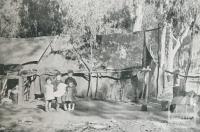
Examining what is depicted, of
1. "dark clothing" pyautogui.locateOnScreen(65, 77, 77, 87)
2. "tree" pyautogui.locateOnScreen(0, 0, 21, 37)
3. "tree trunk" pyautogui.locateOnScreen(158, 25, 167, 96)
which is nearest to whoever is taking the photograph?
"tree" pyautogui.locateOnScreen(0, 0, 21, 37)

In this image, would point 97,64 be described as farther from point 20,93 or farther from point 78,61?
point 20,93

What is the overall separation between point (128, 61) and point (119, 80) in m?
0.21

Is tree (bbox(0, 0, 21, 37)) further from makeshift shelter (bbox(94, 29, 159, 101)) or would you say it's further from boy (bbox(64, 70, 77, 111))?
makeshift shelter (bbox(94, 29, 159, 101))

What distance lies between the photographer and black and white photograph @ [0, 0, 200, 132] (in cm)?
340

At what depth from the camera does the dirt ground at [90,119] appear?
338 centimetres

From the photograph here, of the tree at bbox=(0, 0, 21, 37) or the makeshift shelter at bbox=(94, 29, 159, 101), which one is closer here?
the tree at bbox=(0, 0, 21, 37)

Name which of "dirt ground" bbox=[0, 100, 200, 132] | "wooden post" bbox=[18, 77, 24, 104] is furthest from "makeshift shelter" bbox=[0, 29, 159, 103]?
"dirt ground" bbox=[0, 100, 200, 132]

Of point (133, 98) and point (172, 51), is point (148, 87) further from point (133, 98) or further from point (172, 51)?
point (172, 51)

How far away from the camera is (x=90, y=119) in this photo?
3.50 m

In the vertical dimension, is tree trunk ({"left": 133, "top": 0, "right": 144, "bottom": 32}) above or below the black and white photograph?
above

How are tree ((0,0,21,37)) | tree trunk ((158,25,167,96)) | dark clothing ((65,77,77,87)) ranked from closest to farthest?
tree ((0,0,21,37))
dark clothing ((65,77,77,87))
tree trunk ((158,25,167,96))

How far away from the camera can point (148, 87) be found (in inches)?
141

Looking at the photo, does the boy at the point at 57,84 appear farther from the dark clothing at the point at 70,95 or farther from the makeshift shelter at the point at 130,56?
the makeshift shelter at the point at 130,56

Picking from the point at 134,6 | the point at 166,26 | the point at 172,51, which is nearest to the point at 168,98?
the point at 172,51
